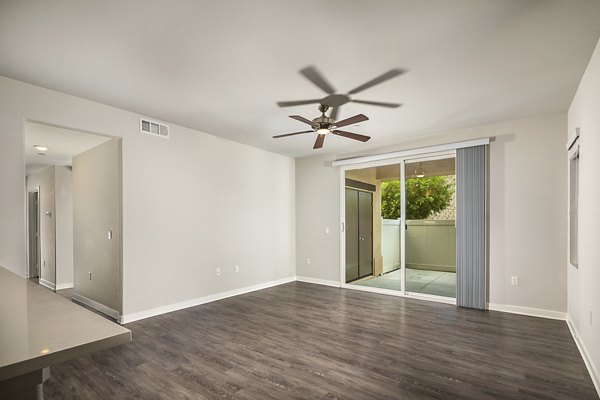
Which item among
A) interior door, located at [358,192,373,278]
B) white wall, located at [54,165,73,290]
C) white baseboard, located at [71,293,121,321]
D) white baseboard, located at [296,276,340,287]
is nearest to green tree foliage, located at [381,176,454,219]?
interior door, located at [358,192,373,278]

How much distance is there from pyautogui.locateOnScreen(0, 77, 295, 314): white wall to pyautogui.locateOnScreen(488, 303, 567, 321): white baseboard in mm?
3718

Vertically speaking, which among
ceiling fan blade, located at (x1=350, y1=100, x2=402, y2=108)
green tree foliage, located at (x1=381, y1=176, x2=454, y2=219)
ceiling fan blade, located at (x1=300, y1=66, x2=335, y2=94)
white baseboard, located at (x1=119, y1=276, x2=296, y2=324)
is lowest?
white baseboard, located at (x1=119, y1=276, x2=296, y2=324)

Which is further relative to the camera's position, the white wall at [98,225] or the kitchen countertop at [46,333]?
the white wall at [98,225]

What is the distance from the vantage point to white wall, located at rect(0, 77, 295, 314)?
10.3 ft

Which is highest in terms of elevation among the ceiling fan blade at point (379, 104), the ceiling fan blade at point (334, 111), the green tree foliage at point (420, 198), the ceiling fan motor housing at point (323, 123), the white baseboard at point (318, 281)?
the ceiling fan blade at point (379, 104)

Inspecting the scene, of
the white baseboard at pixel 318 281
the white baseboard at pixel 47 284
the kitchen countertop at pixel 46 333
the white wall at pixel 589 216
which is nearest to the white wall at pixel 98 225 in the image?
the white baseboard at pixel 47 284

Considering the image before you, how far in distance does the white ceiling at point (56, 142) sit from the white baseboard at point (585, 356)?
215 inches

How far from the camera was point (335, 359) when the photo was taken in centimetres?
291

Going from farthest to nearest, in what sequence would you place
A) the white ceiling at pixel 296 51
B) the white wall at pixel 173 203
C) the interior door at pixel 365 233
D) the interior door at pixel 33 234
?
the interior door at pixel 33 234 < the interior door at pixel 365 233 < the white wall at pixel 173 203 < the white ceiling at pixel 296 51

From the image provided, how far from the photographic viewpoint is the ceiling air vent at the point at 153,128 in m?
4.21

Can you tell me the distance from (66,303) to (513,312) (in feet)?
16.4

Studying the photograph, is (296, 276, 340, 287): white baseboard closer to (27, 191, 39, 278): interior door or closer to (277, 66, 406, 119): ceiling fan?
(277, 66, 406, 119): ceiling fan

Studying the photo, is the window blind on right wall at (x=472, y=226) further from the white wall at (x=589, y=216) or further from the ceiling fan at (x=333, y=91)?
the ceiling fan at (x=333, y=91)

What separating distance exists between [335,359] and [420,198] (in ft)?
16.5
